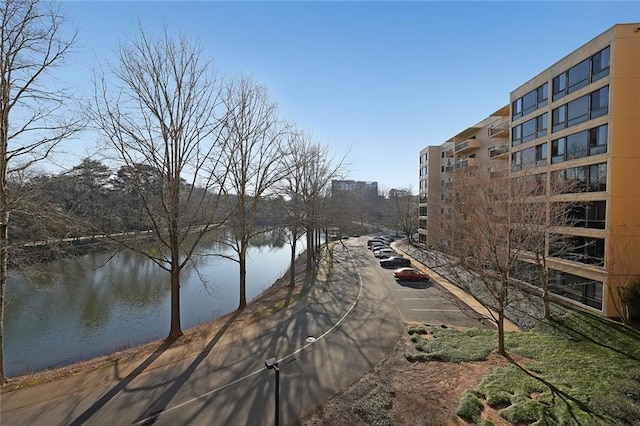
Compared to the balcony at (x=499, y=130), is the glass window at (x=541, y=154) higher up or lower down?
lower down

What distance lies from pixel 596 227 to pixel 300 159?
1793cm

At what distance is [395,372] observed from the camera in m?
9.66

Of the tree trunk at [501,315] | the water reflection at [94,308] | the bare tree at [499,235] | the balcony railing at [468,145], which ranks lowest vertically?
the water reflection at [94,308]

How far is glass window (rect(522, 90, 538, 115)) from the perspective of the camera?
70.1 feet

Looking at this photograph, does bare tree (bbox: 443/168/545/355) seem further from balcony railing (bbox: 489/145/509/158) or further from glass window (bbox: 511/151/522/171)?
balcony railing (bbox: 489/145/509/158)

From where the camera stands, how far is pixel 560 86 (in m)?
18.8

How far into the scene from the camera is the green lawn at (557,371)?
7.12m

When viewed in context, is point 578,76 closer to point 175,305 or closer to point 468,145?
point 468,145

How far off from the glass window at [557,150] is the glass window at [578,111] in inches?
41.7

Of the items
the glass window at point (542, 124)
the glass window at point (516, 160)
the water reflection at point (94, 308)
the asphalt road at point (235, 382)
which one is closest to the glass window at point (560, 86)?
the glass window at point (542, 124)

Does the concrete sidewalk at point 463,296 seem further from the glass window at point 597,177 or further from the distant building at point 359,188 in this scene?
the distant building at point 359,188

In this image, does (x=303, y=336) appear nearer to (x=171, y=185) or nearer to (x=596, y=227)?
(x=171, y=185)

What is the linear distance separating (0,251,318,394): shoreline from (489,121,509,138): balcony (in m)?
22.4

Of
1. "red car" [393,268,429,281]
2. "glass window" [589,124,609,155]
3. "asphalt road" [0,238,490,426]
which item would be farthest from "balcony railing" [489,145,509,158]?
"asphalt road" [0,238,490,426]
